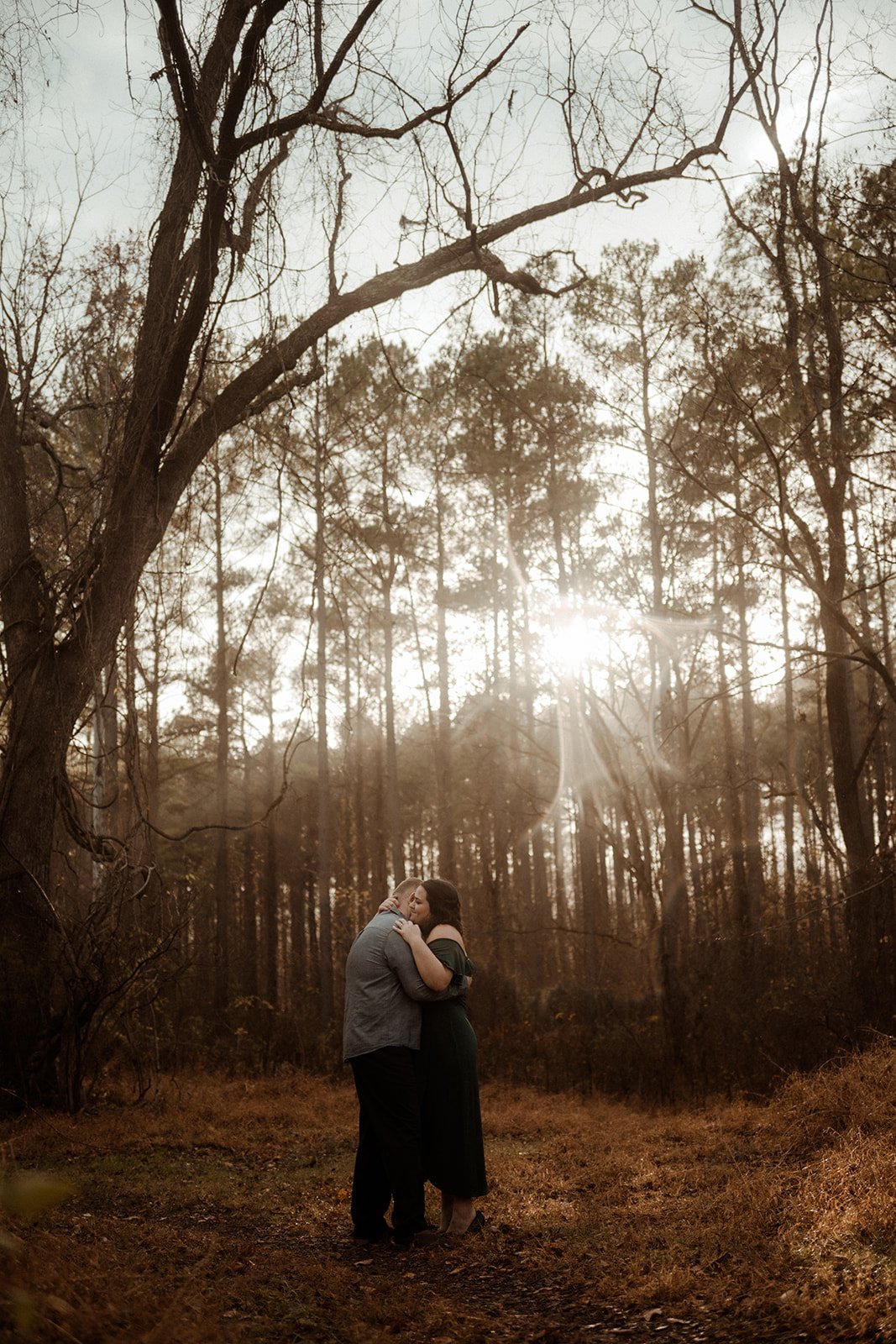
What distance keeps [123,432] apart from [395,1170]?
532 cm

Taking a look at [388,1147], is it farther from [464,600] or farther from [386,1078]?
[464,600]

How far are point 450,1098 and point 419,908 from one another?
951 mm

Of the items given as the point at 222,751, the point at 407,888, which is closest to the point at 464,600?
the point at 222,751

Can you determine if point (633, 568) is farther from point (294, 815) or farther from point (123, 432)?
point (294, 815)

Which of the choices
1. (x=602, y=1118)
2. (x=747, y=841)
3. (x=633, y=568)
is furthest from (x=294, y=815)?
(x=602, y=1118)

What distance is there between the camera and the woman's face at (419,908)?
18.4 ft

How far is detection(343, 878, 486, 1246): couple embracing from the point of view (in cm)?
515

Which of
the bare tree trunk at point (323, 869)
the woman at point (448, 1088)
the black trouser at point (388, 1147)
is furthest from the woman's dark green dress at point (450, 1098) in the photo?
the bare tree trunk at point (323, 869)

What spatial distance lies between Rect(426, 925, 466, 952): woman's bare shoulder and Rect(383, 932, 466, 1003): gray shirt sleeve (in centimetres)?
19

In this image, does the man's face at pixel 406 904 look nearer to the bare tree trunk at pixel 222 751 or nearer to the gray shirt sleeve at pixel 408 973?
the gray shirt sleeve at pixel 408 973

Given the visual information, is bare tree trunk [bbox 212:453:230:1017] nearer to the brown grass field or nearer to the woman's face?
the brown grass field

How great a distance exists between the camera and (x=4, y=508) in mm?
8484

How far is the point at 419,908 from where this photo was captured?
560 cm

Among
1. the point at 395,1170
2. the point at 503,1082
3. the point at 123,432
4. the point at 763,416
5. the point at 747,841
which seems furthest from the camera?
the point at 747,841
